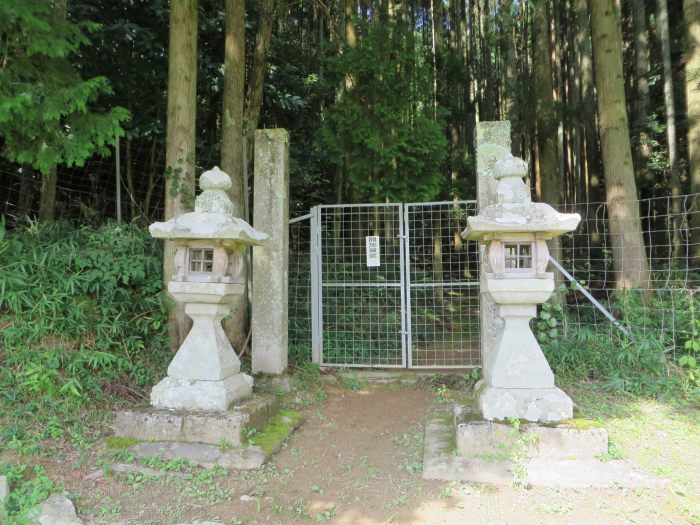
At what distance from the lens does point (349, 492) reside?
3.10m

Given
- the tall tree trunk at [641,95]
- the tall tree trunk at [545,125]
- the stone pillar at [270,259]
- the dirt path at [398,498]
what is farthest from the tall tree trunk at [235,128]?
the tall tree trunk at [641,95]

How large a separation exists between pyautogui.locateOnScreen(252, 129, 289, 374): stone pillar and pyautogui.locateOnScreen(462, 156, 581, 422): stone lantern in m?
2.31

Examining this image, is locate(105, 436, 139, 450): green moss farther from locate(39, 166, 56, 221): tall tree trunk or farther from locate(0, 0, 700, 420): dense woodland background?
locate(39, 166, 56, 221): tall tree trunk

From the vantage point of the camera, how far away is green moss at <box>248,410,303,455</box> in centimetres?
360

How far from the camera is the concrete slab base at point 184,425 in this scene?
3510mm

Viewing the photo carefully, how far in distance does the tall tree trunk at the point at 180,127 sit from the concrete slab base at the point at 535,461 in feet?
9.55

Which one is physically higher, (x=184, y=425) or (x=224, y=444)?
(x=184, y=425)

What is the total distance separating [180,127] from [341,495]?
372 centimetres

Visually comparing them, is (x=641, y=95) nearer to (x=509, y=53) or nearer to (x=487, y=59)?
(x=509, y=53)

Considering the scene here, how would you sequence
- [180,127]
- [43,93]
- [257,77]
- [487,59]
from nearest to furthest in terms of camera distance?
[43,93] → [180,127] → [257,77] → [487,59]

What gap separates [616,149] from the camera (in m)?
6.14

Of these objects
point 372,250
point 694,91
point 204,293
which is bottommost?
point 204,293

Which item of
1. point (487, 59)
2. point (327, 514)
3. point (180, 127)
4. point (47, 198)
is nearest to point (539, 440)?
point (327, 514)

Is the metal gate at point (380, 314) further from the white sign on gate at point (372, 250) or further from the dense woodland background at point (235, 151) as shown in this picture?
the dense woodland background at point (235, 151)
